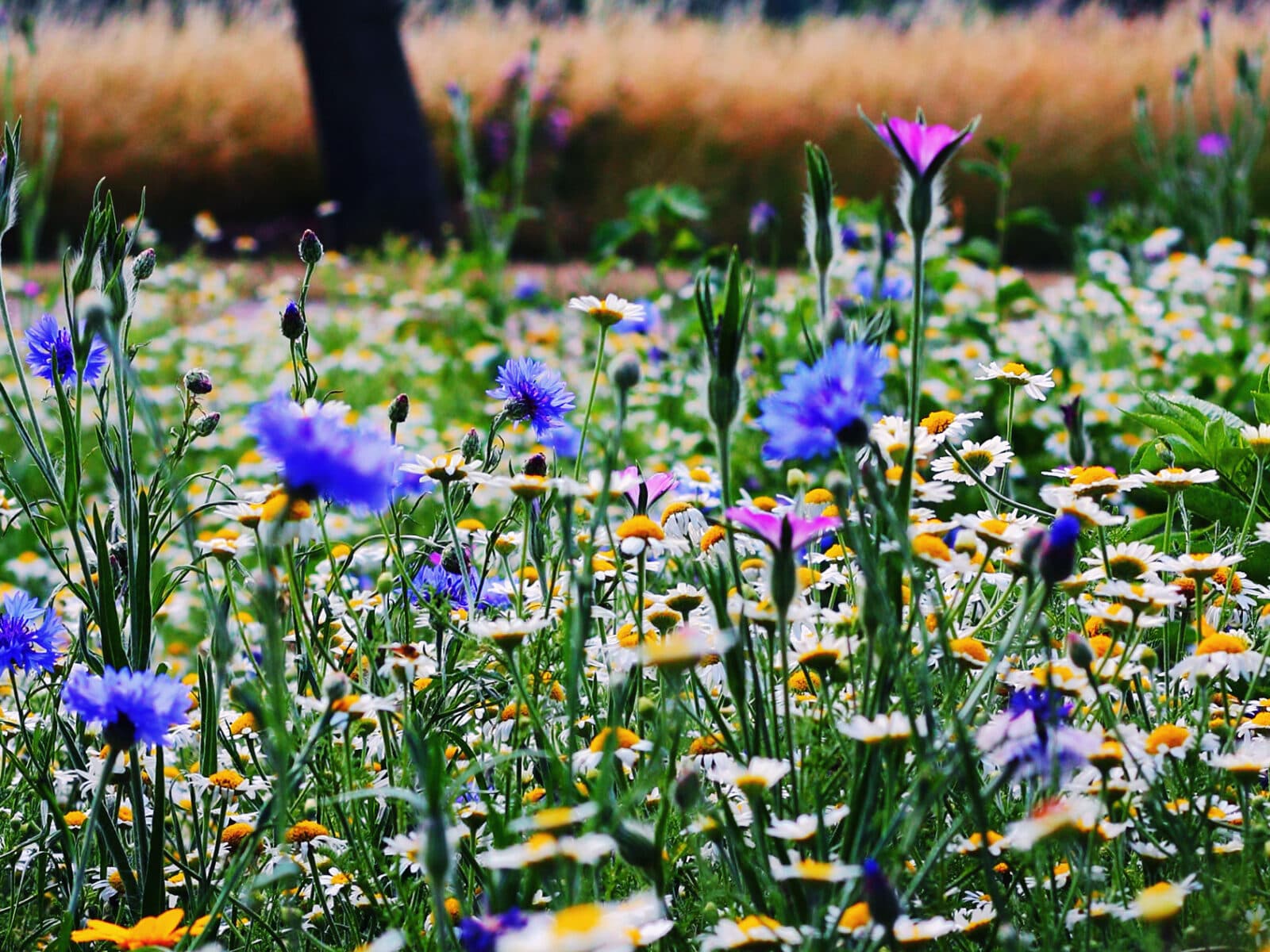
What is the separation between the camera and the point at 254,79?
33.1 feet

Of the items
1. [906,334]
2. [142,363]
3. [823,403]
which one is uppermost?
[823,403]

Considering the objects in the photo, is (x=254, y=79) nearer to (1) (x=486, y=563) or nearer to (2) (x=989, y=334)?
(2) (x=989, y=334)

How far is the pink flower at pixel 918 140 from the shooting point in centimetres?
97

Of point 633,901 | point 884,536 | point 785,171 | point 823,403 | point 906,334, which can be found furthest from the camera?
point 785,171

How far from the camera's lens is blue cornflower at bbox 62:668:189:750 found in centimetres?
99

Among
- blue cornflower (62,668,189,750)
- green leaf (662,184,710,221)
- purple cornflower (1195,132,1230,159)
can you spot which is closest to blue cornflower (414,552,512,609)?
blue cornflower (62,668,189,750)

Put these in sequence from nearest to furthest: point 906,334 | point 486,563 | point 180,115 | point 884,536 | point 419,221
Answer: point 884,536
point 486,563
point 906,334
point 419,221
point 180,115

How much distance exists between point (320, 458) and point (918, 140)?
0.48m

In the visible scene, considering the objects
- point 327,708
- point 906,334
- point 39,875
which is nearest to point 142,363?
point 906,334

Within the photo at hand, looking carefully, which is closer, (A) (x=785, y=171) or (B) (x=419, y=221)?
(B) (x=419, y=221)

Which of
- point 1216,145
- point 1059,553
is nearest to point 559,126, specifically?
point 1216,145

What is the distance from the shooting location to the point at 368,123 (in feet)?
25.4

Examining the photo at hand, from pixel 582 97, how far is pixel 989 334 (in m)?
6.79

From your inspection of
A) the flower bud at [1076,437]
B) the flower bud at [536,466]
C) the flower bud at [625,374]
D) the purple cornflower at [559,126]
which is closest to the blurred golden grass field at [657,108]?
the purple cornflower at [559,126]
